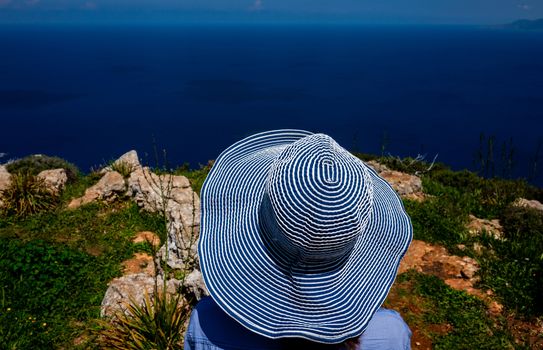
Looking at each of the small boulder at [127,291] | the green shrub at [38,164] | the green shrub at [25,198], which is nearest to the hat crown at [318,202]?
the small boulder at [127,291]

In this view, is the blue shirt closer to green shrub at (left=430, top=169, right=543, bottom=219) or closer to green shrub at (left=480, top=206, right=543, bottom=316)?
green shrub at (left=480, top=206, right=543, bottom=316)

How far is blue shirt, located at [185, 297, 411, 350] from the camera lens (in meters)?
1.89

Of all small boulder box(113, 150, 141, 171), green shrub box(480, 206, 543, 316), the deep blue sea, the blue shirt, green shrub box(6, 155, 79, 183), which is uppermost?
the blue shirt

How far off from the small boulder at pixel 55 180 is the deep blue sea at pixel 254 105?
102 ft

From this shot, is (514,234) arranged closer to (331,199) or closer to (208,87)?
(331,199)

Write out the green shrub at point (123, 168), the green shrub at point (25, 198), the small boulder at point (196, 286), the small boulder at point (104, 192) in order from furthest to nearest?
1. the green shrub at point (123, 168)
2. the small boulder at point (104, 192)
3. the green shrub at point (25, 198)
4. the small boulder at point (196, 286)

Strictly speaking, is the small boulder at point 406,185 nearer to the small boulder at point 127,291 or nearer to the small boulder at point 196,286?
the small boulder at point 196,286

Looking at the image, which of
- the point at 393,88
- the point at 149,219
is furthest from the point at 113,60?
the point at 149,219

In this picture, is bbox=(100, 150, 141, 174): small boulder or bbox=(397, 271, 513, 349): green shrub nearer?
bbox=(397, 271, 513, 349): green shrub

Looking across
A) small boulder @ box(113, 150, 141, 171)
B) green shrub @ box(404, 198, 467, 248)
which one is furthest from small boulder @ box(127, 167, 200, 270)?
green shrub @ box(404, 198, 467, 248)

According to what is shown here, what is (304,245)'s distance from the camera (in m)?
1.72

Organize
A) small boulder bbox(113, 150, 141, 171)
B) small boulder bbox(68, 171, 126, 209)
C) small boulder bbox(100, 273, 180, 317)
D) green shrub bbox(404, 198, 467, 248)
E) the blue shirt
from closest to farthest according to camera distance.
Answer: the blue shirt → small boulder bbox(100, 273, 180, 317) → green shrub bbox(404, 198, 467, 248) → small boulder bbox(68, 171, 126, 209) → small boulder bbox(113, 150, 141, 171)

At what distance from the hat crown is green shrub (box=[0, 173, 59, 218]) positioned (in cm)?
752

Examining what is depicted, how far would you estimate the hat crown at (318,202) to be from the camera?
166 centimetres
